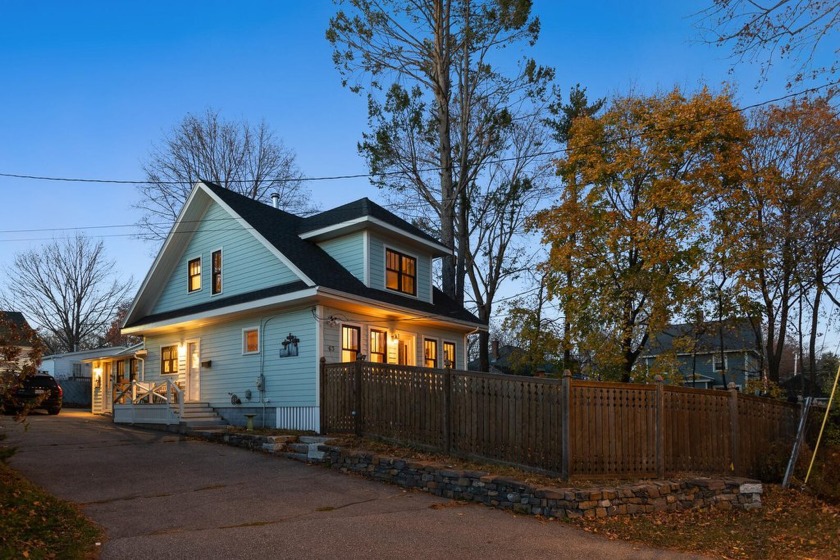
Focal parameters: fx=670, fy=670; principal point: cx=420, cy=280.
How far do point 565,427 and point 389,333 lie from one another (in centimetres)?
915

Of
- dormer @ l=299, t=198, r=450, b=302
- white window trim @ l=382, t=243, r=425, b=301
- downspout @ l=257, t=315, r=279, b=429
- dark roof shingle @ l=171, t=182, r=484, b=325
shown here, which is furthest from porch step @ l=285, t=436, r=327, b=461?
white window trim @ l=382, t=243, r=425, b=301

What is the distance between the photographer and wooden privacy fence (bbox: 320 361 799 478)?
34.4 ft

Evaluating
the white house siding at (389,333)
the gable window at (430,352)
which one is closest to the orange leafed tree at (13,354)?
the white house siding at (389,333)

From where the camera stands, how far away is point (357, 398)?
14.6 meters

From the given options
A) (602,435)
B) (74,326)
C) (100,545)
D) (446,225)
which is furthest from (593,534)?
(74,326)

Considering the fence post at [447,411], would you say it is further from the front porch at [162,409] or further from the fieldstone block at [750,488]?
the front porch at [162,409]

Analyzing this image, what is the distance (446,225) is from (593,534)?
19238 mm

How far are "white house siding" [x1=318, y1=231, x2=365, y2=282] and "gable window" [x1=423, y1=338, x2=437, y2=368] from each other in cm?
345

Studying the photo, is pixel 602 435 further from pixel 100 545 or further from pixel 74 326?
pixel 74 326

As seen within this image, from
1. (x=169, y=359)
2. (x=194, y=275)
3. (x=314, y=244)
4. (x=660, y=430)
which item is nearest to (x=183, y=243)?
(x=194, y=275)

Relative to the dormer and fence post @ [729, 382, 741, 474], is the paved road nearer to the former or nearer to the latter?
fence post @ [729, 382, 741, 474]

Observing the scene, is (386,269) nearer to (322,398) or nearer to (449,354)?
(449,354)

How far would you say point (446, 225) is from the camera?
27.1m

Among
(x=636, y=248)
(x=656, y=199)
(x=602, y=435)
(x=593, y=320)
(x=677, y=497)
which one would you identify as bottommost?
(x=677, y=497)
